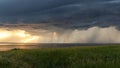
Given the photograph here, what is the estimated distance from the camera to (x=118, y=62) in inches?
1503

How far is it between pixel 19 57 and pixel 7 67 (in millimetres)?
5530

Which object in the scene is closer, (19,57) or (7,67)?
(7,67)

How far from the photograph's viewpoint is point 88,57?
42.9m

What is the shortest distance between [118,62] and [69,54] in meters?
8.22

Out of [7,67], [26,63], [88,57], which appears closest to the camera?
[7,67]

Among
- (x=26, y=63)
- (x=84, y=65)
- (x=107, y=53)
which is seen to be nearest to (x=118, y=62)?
(x=84, y=65)

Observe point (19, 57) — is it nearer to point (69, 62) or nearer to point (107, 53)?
point (69, 62)

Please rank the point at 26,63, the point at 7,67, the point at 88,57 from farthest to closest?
the point at 88,57
the point at 26,63
the point at 7,67

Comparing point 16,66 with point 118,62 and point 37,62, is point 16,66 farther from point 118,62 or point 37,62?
point 118,62

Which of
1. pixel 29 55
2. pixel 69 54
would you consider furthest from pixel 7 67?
pixel 69 54

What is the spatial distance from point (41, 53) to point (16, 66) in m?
8.49

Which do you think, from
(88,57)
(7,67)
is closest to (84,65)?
(88,57)

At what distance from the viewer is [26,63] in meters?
39.2

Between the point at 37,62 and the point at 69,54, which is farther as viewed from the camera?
the point at 69,54
